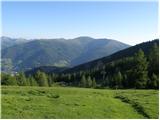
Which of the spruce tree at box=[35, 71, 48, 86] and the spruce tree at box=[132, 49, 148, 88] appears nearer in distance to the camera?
the spruce tree at box=[132, 49, 148, 88]

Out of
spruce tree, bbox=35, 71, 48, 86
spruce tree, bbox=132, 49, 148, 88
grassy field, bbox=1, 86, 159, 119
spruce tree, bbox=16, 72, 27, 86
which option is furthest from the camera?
spruce tree, bbox=35, 71, 48, 86

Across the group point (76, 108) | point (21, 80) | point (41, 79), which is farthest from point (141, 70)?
point (76, 108)

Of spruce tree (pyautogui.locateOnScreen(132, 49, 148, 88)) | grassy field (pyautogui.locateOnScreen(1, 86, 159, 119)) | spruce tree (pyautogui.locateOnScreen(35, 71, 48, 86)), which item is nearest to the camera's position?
grassy field (pyautogui.locateOnScreen(1, 86, 159, 119))

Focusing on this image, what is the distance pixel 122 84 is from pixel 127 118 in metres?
98.2

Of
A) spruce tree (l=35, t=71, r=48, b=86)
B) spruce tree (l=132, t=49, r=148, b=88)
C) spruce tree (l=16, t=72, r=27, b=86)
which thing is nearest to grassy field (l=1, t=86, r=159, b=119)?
→ spruce tree (l=132, t=49, r=148, b=88)

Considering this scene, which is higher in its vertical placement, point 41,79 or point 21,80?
point 41,79

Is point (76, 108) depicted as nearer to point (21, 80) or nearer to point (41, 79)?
point (21, 80)

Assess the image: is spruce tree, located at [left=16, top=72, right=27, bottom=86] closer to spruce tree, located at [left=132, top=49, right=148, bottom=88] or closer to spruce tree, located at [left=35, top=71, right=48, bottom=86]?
spruce tree, located at [left=35, top=71, right=48, bottom=86]

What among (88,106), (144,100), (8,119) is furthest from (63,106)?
(144,100)

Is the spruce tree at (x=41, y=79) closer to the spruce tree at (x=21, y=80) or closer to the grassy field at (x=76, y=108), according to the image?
the spruce tree at (x=21, y=80)

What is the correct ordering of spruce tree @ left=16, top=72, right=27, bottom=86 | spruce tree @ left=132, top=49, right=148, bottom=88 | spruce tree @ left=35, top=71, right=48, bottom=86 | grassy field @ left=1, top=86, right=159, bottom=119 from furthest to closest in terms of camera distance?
spruce tree @ left=35, top=71, right=48, bottom=86, spruce tree @ left=16, top=72, right=27, bottom=86, spruce tree @ left=132, top=49, right=148, bottom=88, grassy field @ left=1, top=86, right=159, bottom=119

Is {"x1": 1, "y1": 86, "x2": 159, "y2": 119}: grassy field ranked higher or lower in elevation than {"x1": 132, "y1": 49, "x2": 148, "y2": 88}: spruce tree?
lower

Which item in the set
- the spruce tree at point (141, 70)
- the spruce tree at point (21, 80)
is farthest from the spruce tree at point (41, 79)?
the spruce tree at point (141, 70)

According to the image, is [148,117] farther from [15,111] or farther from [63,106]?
[15,111]
